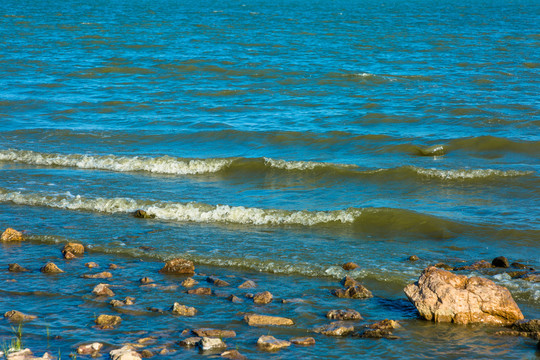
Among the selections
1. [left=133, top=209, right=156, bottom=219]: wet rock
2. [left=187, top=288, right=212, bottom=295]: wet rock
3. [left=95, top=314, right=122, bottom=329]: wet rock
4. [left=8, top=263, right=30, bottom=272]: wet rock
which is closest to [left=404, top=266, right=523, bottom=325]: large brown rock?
[left=187, top=288, right=212, bottom=295]: wet rock

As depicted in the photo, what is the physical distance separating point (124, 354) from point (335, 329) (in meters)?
2.21

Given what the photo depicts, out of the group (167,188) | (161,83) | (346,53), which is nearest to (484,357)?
(167,188)

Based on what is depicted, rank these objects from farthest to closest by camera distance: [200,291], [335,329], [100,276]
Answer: [100,276]
[200,291]
[335,329]

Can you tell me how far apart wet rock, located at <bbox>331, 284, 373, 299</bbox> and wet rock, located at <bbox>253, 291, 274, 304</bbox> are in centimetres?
86

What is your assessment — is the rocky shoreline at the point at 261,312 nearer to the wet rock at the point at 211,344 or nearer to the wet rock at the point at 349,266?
the wet rock at the point at 211,344

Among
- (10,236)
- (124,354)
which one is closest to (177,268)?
(124,354)

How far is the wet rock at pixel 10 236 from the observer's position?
9729mm

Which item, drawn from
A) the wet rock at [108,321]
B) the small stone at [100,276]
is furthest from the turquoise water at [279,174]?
the small stone at [100,276]

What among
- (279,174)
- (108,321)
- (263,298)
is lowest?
(108,321)

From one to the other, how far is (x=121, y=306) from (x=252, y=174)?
24.3ft

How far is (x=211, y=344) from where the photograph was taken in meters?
6.22

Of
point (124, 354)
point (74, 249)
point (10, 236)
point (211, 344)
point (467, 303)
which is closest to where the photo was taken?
point (124, 354)

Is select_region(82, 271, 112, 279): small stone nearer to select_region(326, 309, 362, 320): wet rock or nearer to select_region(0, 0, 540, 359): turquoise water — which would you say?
select_region(0, 0, 540, 359): turquoise water

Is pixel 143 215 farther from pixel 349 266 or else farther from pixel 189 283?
pixel 349 266
